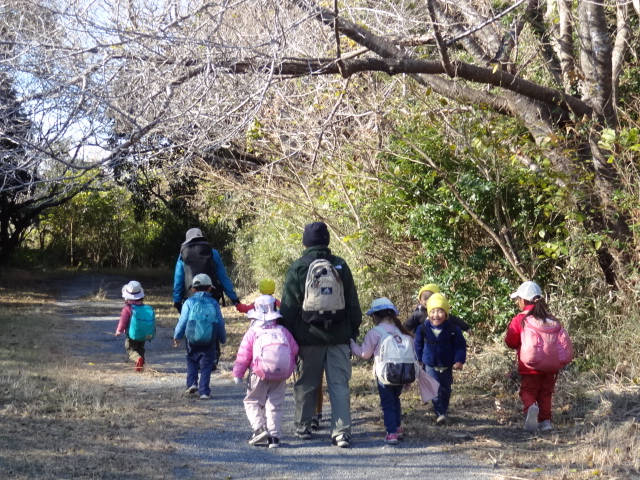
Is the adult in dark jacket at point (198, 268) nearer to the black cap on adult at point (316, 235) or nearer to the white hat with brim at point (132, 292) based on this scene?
the white hat with brim at point (132, 292)

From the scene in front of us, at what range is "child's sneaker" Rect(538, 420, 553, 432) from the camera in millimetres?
7020

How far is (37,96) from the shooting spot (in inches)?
280

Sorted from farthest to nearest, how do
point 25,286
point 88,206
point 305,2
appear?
point 88,206 < point 25,286 < point 305,2

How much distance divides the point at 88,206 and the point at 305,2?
88.2ft

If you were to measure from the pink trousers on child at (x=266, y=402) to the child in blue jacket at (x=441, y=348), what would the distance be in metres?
1.42

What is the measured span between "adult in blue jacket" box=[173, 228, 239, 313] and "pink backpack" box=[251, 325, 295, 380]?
90.6 inches

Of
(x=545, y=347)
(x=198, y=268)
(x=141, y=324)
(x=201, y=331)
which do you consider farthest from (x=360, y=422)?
(x=141, y=324)

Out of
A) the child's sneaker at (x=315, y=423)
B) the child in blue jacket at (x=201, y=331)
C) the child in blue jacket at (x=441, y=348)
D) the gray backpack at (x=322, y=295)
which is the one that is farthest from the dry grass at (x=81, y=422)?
the child in blue jacket at (x=441, y=348)

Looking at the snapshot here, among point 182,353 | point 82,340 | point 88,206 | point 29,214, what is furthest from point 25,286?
point 182,353

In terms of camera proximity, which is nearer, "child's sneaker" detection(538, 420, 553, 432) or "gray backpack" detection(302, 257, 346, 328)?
"gray backpack" detection(302, 257, 346, 328)

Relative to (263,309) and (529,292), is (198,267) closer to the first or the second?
(263,309)

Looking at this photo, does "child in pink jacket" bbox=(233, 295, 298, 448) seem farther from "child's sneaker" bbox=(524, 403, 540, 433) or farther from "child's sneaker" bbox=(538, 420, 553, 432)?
"child's sneaker" bbox=(538, 420, 553, 432)

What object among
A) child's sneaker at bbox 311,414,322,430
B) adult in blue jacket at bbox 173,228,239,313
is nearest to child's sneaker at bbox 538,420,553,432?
child's sneaker at bbox 311,414,322,430

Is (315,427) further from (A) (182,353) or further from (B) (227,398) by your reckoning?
(A) (182,353)
